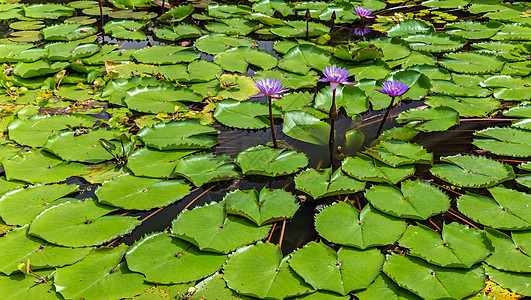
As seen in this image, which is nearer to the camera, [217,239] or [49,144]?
[217,239]

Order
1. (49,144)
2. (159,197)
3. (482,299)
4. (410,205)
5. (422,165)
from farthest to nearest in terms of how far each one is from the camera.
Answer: (49,144), (422,165), (159,197), (410,205), (482,299)

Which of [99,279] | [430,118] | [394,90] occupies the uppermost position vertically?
[394,90]

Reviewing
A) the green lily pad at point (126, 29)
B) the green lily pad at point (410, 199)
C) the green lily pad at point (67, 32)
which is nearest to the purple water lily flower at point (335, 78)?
the green lily pad at point (410, 199)

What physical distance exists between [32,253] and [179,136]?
149cm

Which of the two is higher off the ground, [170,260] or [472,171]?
[472,171]

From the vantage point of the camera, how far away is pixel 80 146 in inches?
136

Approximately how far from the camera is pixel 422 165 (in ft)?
10.4

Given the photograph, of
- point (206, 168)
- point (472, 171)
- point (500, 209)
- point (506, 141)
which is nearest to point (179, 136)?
point (206, 168)

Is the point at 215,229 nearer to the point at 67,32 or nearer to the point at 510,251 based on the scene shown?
the point at 510,251

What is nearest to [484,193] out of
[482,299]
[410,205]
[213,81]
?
[410,205]

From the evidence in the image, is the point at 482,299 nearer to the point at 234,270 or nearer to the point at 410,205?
the point at 410,205

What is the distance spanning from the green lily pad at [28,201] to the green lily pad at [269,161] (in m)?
1.38

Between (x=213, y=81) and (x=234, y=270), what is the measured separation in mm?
2720

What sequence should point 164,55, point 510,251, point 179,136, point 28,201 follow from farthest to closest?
point 164,55
point 179,136
point 28,201
point 510,251
